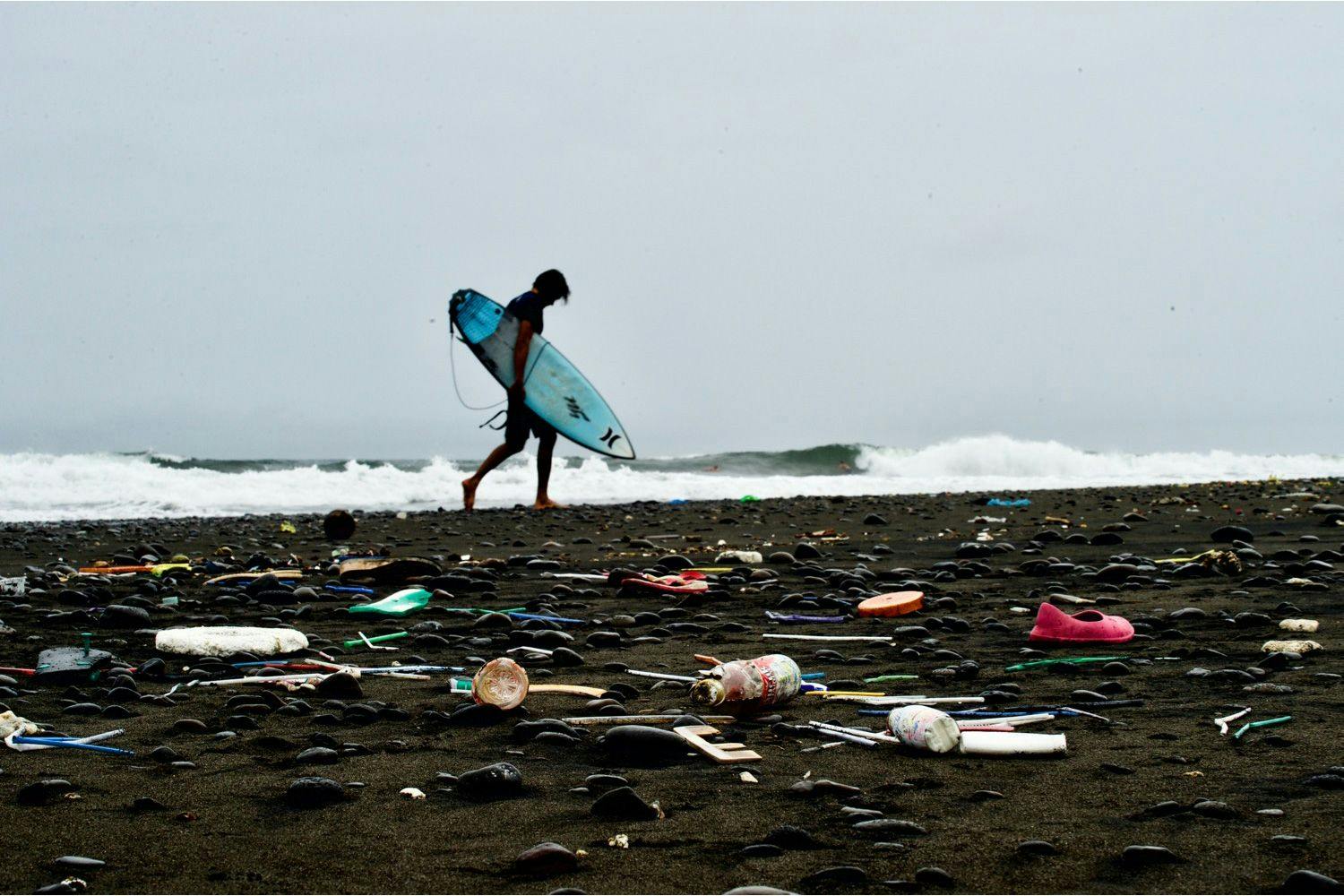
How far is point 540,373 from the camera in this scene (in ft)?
53.4

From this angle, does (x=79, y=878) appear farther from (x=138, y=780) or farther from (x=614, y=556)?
(x=614, y=556)

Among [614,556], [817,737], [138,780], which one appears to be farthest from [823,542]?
[138,780]

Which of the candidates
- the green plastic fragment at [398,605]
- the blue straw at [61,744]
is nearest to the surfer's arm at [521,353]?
the green plastic fragment at [398,605]

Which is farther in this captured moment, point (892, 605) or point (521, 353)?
point (521, 353)

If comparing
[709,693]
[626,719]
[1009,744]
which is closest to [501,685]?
[626,719]

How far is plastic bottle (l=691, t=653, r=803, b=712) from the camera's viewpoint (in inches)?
140

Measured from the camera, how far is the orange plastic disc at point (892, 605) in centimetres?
556

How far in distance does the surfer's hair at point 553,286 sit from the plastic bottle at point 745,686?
11.5 metres

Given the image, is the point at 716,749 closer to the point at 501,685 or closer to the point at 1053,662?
the point at 501,685

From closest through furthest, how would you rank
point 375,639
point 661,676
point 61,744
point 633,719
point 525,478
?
point 61,744 < point 633,719 < point 661,676 < point 375,639 < point 525,478

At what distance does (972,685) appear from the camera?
400 centimetres

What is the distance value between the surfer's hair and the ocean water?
15.3ft

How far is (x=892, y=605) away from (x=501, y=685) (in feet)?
8.28

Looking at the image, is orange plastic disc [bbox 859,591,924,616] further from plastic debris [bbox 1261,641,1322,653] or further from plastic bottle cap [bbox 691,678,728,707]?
plastic bottle cap [bbox 691,678,728,707]
